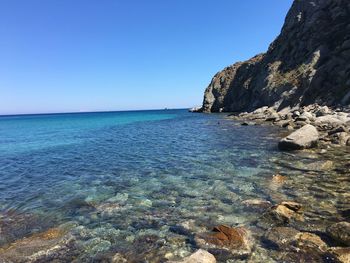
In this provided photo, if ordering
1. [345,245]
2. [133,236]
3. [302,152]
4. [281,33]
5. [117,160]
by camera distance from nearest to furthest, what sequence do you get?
[345,245], [133,236], [302,152], [117,160], [281,33]

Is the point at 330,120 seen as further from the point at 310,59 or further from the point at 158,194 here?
the point at 310,59

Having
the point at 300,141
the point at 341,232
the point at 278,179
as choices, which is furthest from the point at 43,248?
the point at 300,141

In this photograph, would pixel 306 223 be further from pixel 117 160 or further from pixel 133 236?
pixel 117 160

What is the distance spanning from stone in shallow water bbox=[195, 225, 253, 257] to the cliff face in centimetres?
4263

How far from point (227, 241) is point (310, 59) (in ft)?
208

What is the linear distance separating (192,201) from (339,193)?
615cm

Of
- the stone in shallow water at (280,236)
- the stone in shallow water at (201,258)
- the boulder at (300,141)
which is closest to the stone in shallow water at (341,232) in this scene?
the stone in shallow water at (280,236)

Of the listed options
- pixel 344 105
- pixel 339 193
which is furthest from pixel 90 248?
pixel 344 105

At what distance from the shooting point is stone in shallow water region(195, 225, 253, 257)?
8688mm

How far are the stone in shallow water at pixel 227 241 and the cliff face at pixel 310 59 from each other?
42.6m

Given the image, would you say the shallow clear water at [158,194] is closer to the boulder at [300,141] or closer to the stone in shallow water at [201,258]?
the stone in shallow water at [201,258]

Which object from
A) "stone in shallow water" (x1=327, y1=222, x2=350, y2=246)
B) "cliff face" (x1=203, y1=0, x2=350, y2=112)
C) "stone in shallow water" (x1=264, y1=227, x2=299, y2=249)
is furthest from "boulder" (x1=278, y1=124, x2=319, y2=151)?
"cliff face" (x1=203, y1=0, x2=350, y2=112)

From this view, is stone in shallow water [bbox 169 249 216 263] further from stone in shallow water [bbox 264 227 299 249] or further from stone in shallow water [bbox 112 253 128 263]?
stone in shallow water [bbox 264 227 299 249]

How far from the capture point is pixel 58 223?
11.5 m
